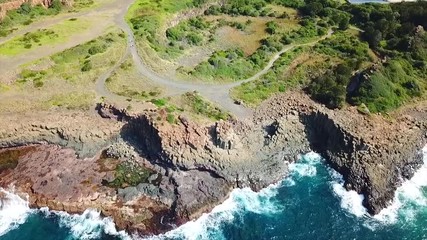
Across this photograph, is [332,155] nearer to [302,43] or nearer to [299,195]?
[299,195]

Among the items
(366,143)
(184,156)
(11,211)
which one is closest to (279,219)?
(184,156)

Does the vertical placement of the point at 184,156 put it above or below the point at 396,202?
above

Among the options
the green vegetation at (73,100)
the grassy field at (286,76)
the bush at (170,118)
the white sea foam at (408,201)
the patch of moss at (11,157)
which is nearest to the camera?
the white sea foam at (408,201)

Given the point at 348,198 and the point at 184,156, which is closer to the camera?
the point at 348,198

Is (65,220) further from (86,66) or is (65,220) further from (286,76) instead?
(286,76)

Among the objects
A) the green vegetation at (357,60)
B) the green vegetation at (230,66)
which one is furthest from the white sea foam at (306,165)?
the green vegetation at (230,66)

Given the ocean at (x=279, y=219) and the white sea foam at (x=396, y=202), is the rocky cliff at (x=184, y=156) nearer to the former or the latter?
the white sea foam at (x=396, y=202)

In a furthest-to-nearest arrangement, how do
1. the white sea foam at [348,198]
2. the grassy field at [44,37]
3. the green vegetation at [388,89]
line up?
the grassy field at [44,37] < the green vegetation at [388,89] < the white sea foam at [348,198]
